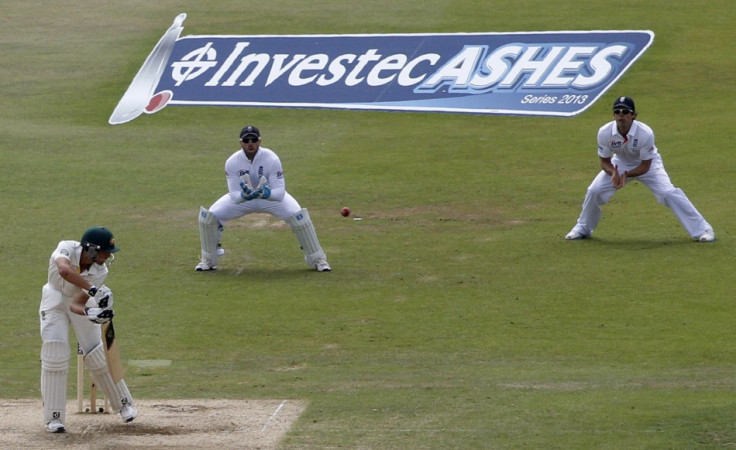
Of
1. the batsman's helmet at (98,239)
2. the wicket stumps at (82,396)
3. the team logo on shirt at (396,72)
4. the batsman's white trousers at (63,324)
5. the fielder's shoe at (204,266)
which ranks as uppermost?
the team logo on shirt at (396,72)

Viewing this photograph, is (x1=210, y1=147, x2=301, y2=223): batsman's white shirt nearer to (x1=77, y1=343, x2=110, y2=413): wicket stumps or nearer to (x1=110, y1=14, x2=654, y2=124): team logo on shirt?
(x1=77, y1=343, x2=110, y2=413): wicket stumps

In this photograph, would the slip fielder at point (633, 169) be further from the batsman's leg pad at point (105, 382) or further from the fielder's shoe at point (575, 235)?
the batsman's leg pad at point (105, 382)

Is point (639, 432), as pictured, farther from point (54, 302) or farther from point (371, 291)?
point (371, 291)

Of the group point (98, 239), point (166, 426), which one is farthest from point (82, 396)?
point (98, 239)

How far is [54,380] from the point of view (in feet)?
33.9

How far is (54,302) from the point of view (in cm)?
1051

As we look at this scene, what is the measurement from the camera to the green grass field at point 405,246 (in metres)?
11.4

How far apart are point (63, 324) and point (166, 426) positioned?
1.17 meters

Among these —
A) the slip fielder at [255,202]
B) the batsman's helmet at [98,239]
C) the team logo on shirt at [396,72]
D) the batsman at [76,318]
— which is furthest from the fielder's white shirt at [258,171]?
the team logo on shirt at [396,72]

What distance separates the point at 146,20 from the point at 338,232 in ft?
44.5

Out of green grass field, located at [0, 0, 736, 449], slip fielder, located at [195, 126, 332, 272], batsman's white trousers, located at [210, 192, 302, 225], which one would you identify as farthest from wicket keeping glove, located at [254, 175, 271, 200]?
green grass field, located at [0, 0, 736, 449]

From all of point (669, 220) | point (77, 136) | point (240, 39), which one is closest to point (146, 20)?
point (240, 39)

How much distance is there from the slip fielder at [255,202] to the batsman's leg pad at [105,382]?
5.58 meters

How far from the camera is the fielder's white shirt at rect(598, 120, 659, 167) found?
16766 millimetres
